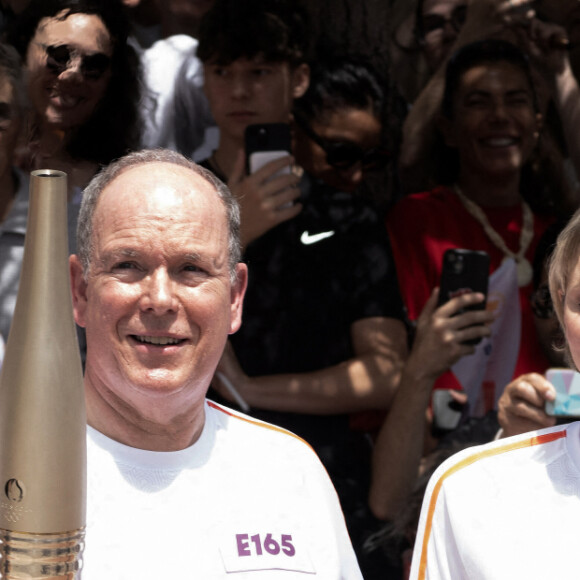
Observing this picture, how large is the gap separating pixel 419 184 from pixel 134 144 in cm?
117

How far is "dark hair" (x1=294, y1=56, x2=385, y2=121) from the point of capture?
390 centimetres

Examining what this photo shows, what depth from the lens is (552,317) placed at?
3980 mm

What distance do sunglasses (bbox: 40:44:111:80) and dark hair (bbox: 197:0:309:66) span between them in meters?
0.44

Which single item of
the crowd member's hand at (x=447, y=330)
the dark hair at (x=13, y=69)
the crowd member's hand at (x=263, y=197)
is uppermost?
the dark hair at (x=13, y=69)

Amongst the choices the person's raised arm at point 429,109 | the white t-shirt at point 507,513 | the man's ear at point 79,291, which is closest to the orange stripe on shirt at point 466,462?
the white t-shirt at point 507,513

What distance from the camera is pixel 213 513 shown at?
6.72 ft

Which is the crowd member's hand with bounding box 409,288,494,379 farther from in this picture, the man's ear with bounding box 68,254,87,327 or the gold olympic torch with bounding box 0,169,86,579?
the gold olympic torch with bounding box 0,169,86,579

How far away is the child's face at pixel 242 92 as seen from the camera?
380 centimetres

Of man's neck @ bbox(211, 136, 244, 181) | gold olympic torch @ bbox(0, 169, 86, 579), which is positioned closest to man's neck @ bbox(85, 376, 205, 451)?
gold olympic torch @ bbox(0, 169, 86, 579)

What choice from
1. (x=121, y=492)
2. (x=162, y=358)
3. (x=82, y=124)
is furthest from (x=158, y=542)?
(x=82, y=124)

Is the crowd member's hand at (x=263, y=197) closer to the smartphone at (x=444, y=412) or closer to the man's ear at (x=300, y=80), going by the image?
the man's ear at (x=300, y=80)

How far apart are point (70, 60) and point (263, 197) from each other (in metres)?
0.80

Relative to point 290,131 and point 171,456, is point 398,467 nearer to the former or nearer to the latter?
point 290,131

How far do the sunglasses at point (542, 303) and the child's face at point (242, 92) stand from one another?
1183 millimetres
